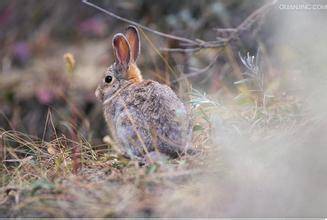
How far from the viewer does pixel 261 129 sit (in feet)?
15.3

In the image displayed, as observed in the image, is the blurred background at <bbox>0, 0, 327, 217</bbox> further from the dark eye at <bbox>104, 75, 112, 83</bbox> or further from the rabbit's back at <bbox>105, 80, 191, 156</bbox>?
the dark eye at <bbox>104, 75, 112, 83</bbox>

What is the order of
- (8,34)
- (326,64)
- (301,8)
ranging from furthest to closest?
1. (8,34)
2. (301,8)
3. (326,64)

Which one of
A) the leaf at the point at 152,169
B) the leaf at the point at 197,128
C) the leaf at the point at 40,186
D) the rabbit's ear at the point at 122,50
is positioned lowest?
the leaf at the point at 40,186

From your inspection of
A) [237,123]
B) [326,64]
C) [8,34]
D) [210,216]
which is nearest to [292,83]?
[326,64]

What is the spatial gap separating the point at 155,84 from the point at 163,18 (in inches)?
173

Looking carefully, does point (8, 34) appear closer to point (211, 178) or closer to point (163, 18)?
point (163, 18)

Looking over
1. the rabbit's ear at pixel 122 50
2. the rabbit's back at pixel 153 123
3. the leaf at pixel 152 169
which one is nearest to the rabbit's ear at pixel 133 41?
the rabbit's ear at pixel 122 50

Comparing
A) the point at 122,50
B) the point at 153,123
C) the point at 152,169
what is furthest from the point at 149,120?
the point at 122,50

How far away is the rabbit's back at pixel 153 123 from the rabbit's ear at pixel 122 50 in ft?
1.91

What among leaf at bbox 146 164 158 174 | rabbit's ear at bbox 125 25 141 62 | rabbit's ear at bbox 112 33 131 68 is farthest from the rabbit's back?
rabbit's ear at bbox 125 25 141 62

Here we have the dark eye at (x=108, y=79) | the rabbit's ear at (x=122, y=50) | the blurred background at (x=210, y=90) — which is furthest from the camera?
the dark eye at (x=108, y=79)

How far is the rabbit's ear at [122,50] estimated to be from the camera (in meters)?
5.19

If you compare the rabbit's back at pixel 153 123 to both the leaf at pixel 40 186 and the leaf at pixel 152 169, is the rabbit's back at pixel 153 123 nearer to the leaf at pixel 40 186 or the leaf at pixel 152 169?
the leaf at pixel 152 169

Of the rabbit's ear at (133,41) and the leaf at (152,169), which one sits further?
the rabbit's ear at (133,41)
